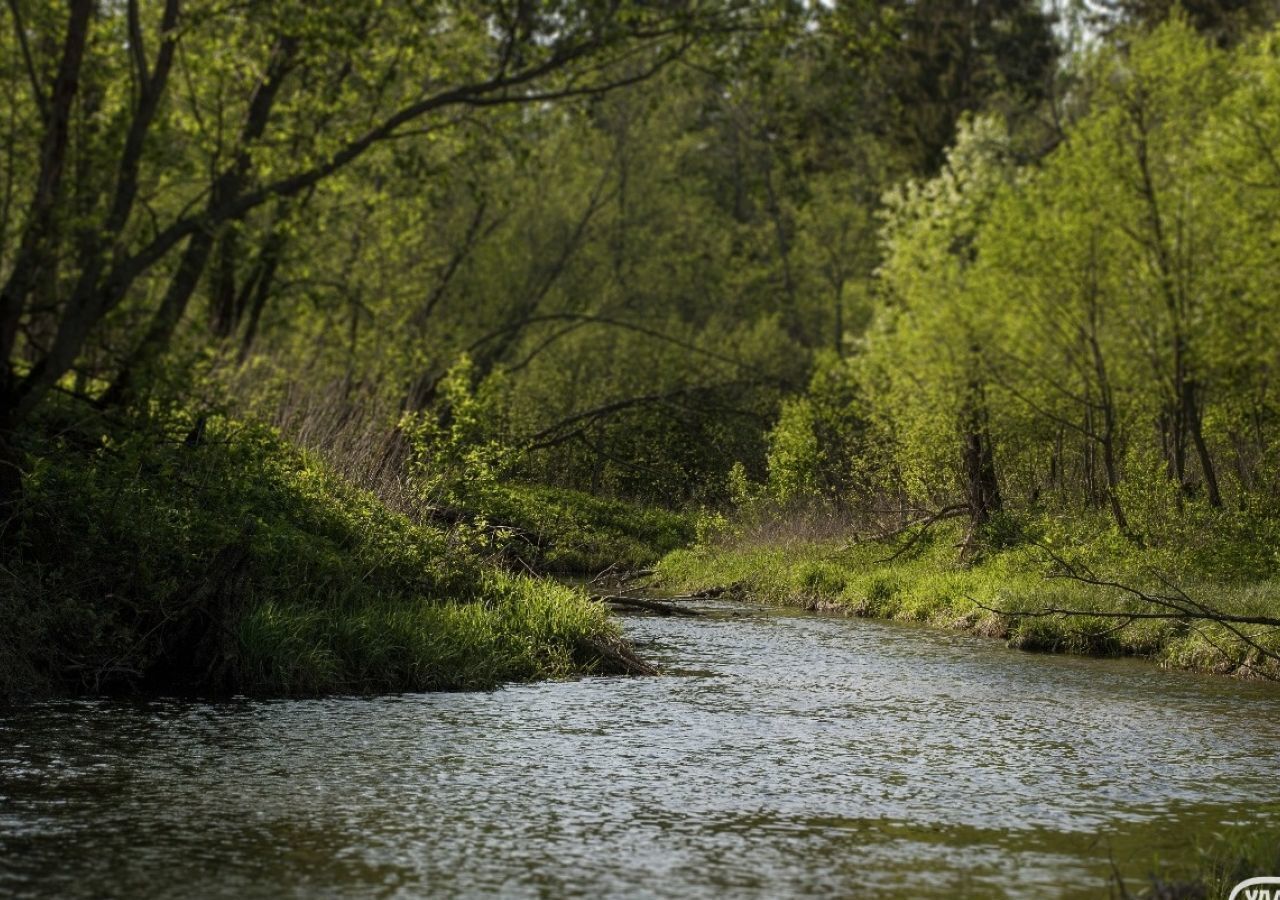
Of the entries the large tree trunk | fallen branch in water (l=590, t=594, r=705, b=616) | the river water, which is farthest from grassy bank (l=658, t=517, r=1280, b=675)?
fallen branch in water (l=590, t=594, r=705, b=616)

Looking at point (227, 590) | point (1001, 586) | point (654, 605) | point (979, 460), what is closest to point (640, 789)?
point (227, 590)

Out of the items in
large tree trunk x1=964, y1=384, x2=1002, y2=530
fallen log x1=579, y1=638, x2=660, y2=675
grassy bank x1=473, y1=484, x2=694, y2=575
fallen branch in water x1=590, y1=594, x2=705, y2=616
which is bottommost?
fallen log x1=579, y1=638, x2=660, y2=675

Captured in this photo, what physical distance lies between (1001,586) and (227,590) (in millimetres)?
12224

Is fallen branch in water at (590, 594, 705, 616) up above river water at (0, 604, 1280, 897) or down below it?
above

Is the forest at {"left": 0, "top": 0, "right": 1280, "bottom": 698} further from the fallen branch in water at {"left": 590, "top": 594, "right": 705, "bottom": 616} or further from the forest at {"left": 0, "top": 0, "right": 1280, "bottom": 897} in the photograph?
the fallen branch in water at {"left": 590, "top": 594, "right": 705, "bottom": 616}

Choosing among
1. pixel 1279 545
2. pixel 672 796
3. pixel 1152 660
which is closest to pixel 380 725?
pixel 672 796

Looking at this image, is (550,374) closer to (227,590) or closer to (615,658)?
(615,658)

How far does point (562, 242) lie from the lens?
50.7m

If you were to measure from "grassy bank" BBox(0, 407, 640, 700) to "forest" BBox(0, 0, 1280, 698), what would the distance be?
0.14ft

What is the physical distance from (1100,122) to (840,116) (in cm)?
1093

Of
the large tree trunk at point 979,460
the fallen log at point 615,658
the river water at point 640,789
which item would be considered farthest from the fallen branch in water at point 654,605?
the large tree trunk at point 979,460

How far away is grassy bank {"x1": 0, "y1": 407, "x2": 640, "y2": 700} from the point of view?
1344 centimetres

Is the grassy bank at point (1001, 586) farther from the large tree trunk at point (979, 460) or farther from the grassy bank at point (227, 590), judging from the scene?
the grassy bank at point (227, 590)

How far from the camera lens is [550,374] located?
4403cm
